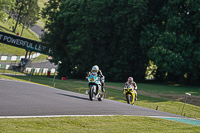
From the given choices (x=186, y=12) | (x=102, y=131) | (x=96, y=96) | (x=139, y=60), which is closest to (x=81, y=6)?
(x=139, y=60)

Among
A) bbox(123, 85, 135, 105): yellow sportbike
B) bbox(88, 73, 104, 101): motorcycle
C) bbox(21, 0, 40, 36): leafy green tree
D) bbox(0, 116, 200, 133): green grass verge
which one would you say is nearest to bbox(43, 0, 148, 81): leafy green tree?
bbox(123, 85, 135, 105): yellow sportbike

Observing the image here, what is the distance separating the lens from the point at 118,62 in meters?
47.1

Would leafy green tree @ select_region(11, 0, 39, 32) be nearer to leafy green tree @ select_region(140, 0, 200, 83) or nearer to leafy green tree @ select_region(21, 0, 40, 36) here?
leafy green tree @ select_region(21, 0, 40, 36)

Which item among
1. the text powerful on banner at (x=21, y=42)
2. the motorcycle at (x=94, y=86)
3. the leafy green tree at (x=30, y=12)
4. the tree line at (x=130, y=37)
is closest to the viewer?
the motorcycle at (x=94, y=86)

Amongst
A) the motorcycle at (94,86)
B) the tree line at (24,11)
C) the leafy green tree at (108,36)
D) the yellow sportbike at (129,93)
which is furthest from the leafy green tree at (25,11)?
the motorcycle at (94,86)

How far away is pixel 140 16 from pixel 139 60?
23.8 ft

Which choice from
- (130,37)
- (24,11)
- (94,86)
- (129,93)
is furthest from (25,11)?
(94,86)

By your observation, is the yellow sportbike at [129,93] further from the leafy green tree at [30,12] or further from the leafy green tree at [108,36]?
the leafy green tree at [30,12]

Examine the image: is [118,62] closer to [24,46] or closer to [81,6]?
[81,6]

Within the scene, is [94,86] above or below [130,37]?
below

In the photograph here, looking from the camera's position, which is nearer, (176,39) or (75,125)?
(75,125)

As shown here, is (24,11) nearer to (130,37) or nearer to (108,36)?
(108,36)

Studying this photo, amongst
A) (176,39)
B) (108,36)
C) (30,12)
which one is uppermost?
(30,12)

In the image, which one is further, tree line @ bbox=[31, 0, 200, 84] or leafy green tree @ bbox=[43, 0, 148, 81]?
leafy green tree @ bbox=[43, 0, 148, 81]
